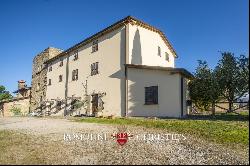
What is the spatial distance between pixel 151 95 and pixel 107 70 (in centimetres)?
550

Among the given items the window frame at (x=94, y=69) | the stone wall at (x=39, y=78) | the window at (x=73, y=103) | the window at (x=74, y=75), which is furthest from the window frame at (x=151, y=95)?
the stone wall at (x=39, y=78)

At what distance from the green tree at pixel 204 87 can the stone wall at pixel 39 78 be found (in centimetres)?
2232

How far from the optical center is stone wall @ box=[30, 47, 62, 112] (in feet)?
118

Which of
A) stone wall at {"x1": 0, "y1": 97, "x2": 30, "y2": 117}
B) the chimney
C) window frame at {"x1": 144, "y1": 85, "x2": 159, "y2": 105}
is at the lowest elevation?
stone wall at {"x1": 0, "y1": 97, "x2": 30, "y2": 117}

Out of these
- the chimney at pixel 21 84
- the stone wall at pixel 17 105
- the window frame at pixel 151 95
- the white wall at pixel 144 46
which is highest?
the white wall at pixel 144 46

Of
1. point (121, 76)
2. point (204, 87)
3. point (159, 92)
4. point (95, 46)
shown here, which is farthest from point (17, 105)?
point (204, 87)

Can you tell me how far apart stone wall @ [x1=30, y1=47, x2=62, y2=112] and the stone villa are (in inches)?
166

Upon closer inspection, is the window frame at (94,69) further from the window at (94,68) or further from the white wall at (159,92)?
the white wall at (159,92)

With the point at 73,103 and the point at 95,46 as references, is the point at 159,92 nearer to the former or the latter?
the point at 95,46

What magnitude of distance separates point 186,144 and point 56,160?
13.7ft

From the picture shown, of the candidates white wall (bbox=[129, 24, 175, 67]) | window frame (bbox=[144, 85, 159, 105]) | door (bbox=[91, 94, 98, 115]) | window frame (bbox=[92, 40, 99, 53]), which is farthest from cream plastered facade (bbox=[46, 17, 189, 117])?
door (bbox=[91, 94, 98, 115])

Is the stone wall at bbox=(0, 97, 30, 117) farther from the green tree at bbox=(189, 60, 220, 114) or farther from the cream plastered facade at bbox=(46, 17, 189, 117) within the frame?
the green tree at bbox=(189, 60, 220, 114)

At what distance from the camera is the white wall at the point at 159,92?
18031mm

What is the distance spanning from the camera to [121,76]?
21.0 meters
